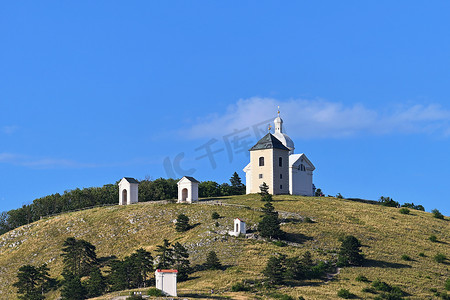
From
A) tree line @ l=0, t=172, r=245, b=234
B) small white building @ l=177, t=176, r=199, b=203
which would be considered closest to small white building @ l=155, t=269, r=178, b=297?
small white building @ l=177, t=176, r=199, b=203

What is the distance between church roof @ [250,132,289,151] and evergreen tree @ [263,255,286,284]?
4659 centimetres

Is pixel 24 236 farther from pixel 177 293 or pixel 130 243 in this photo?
pixel 177 293

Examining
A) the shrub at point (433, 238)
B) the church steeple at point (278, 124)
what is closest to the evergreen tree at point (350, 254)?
the shrub at point (433, 238)

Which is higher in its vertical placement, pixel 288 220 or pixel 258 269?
pixel 288 220

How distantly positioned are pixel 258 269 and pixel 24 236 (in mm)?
51689

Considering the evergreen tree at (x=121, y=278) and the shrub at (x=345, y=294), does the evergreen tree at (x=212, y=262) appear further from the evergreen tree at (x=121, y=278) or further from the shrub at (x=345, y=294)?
the shrub at (x=345, y=294)

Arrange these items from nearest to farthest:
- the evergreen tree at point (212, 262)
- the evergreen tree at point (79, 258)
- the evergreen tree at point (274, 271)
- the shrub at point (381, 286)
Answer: the evergreen tree at point (274, 271) < the shrub at point (381, 286) < the evergreen tree at point (212, 262) < the evergreen tree at point (79, 258)

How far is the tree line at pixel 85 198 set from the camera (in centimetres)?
12775

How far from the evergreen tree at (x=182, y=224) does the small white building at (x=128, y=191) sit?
22036 mm

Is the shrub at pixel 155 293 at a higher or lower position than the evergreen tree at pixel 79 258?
lower

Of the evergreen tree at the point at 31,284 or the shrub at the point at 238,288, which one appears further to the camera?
the evergreen tree at the point at 31,284

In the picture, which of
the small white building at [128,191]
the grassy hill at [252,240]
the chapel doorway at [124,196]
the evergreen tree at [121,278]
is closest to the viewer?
the evergreen tree at [121,278]

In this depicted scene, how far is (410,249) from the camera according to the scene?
84500 millimetres

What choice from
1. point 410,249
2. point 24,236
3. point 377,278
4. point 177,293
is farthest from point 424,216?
point 24,236
